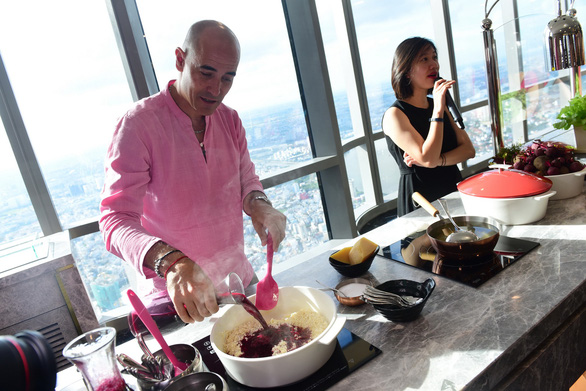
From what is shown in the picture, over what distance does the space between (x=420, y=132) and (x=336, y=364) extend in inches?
74.9

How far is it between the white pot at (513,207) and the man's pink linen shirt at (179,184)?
2.96 ft

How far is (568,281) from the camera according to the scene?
1036 millimetres

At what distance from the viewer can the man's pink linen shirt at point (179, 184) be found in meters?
1.30

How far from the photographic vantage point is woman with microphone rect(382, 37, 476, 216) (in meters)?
2.30

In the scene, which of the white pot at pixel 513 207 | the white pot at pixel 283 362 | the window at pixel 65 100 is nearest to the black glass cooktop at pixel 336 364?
the white pot at pixel 283 362

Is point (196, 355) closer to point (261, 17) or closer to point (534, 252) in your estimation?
point (534, 252)

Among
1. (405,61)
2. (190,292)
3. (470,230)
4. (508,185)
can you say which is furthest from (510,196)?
(405,61)

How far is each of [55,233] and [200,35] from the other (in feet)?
6.39

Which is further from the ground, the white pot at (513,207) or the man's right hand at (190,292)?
the man's right hand at (190,292)

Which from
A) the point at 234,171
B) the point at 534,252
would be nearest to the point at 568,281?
the point at 534,252

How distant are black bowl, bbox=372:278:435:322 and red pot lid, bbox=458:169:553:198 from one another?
609 millimetres

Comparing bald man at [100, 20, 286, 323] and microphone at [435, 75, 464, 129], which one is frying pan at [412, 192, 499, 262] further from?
microphone at [435, 75, 464, 129]

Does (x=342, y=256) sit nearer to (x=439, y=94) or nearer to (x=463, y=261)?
(x=463, y=261)

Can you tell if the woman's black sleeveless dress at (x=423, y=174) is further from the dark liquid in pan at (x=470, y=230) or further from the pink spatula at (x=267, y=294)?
the pink spatula at (x=267, y=294)
